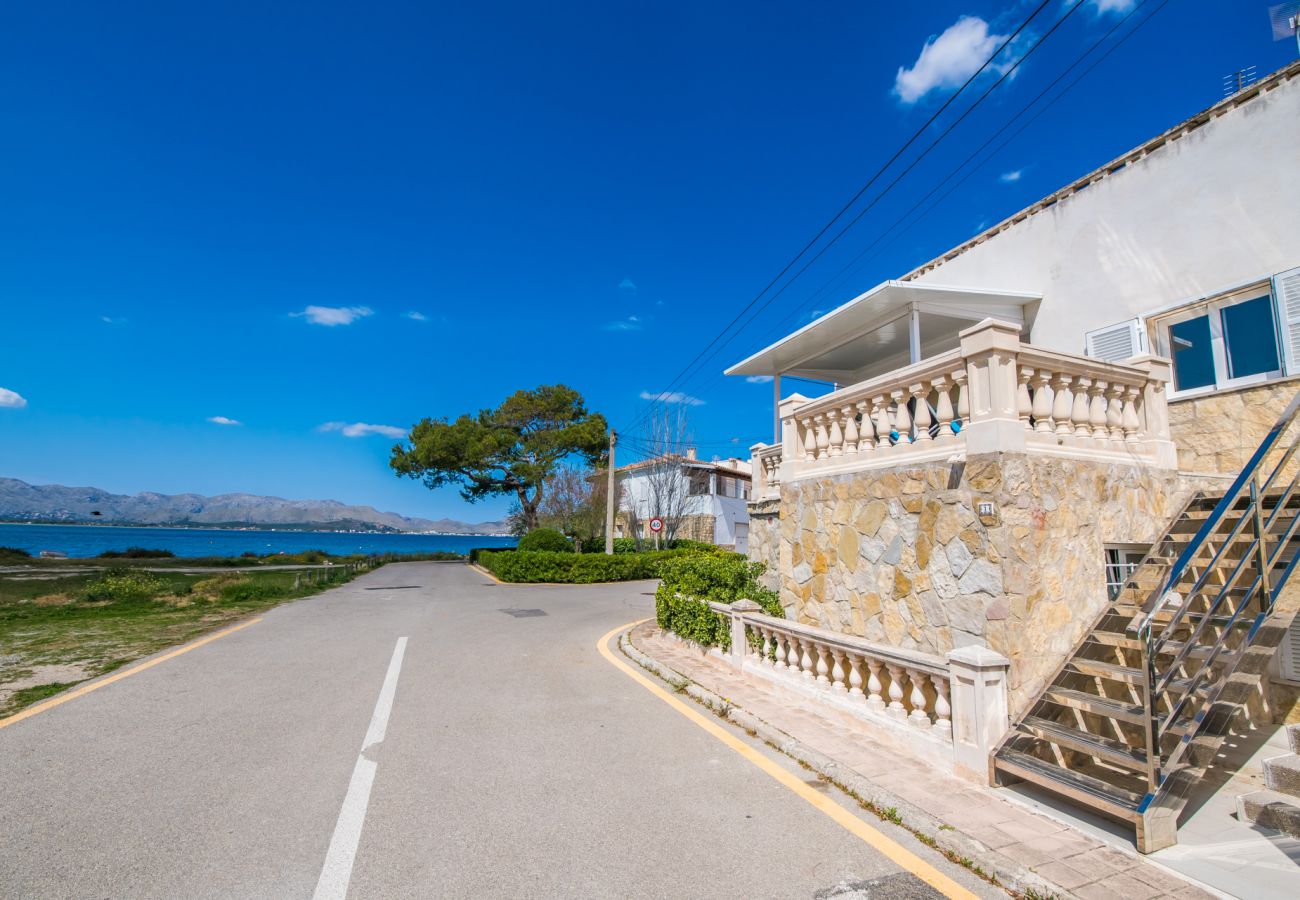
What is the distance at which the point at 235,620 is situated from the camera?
13.4 metres

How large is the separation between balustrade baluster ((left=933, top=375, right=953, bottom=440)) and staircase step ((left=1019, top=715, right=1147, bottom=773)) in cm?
261

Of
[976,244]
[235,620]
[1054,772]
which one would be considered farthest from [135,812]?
[976,244]

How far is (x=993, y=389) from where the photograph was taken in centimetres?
553

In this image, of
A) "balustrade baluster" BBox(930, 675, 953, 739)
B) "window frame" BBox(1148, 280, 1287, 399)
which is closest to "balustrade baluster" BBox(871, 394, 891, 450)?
"balustrade baluster" BBox(930, 675, 953, 739)

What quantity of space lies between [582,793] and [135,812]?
2.88 meters

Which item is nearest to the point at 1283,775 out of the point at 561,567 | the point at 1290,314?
the point at 1290,314

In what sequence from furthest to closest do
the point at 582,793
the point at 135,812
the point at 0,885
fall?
1. the point at 582,793
2. the point at 135,812
3. the point at 0,885

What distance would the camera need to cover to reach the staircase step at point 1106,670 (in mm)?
4441

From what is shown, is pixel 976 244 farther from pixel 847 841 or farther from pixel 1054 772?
pixel 847 841

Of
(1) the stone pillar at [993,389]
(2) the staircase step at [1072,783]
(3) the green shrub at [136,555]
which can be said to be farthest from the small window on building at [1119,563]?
(3) the green shrub at [136,555]

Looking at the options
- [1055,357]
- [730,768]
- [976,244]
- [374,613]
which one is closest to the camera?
[730,768]

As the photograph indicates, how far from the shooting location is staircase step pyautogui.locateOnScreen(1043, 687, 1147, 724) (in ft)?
13.0

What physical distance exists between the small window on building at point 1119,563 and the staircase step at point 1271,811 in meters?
2.03

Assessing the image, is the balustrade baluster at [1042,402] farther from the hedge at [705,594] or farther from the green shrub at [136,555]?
the green shrub at [136,555]
